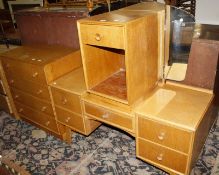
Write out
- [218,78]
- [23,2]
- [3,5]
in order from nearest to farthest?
[218,78] → [23,2] → [3,5]

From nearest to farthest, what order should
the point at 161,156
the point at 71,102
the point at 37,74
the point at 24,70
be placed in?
1. the point at 161,156
2. the point at 71,102
3. the point at 37,74
4. the point at 24,70

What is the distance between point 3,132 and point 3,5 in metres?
3.68

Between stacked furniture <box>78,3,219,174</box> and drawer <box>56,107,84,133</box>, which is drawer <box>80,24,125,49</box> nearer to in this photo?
stacked furniture <box>78,3,219,174</box>

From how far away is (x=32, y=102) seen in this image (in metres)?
2.59

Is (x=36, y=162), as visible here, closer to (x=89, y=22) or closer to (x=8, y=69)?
(x=8, y=69)

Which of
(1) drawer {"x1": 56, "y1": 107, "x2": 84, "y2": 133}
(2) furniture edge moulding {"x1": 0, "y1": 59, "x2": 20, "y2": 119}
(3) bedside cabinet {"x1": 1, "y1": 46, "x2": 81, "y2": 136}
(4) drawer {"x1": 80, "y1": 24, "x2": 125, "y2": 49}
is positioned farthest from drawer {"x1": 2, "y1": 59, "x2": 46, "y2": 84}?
(4) drawer {"x1": 80, "y1": 24, "x2": 125, "y2": 49}

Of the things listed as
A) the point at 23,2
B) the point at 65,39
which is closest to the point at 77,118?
the point at 65,39

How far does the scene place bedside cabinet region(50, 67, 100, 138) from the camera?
2.10 metres

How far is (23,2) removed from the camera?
16.4ft

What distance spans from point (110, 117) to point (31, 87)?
1008 millimetres

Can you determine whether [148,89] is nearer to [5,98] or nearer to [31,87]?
[31,87]

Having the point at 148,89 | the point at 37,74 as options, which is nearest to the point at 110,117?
the point at 148,89

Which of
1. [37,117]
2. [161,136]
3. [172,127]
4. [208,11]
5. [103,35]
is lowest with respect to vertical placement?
[37,117]

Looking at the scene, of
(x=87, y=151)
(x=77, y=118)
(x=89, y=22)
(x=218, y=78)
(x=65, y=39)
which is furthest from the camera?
(x=65, y=39)
